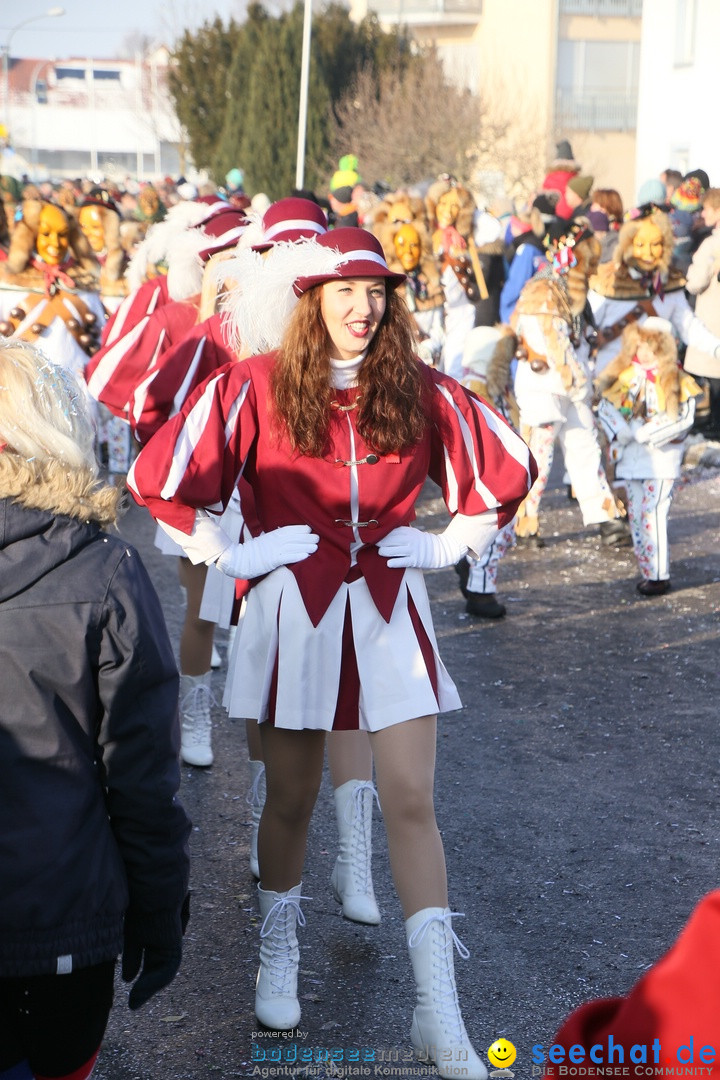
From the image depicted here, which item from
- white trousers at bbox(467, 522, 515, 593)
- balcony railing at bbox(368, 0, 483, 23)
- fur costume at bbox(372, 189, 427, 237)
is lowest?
white trousers at bbox(467, 522, 515, 593)

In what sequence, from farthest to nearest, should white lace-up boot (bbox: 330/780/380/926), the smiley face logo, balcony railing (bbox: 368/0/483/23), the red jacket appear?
balcony railing (bbox: 368/0/483/23)
white lace-up boot (bbox: 330/780/380/926)
the red jacket
the smiley face logo

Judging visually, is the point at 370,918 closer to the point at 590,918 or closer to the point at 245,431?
the point at 590,918

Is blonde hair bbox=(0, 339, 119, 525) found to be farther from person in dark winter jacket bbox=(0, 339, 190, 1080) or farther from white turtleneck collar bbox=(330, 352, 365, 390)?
white turtleneck collar bbox=(330, 352, 365, 390)

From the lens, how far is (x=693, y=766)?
5.23 m

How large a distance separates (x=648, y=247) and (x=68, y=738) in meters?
6.48

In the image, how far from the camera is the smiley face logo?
3.23 meters

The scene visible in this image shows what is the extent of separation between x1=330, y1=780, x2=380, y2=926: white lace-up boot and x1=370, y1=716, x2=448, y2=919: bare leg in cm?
67

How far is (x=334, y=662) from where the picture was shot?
3.34 m

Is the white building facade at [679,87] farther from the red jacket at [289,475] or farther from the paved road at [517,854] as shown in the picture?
the red jacket at [289,475]

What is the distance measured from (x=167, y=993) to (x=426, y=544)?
1399 millimetres

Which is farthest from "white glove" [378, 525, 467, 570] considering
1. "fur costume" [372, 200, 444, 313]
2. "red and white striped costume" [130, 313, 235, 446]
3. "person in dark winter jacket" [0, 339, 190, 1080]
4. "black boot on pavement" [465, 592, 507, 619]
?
"fur costume" [372, 200, 444, 313]

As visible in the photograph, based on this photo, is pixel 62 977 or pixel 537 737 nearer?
pixel 62 977

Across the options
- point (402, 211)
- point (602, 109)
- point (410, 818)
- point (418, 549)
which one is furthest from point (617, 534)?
point (602, 109)

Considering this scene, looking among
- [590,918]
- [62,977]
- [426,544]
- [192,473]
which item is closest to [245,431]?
[192,473]
